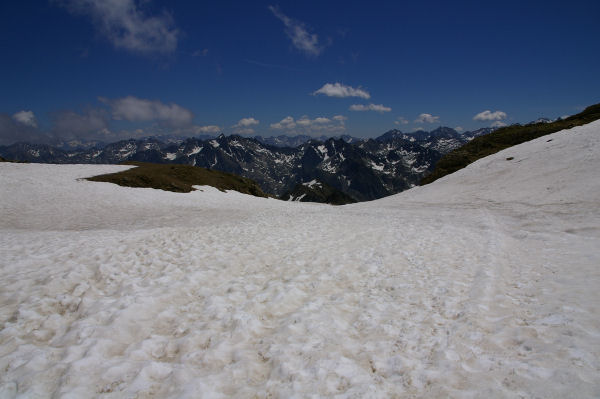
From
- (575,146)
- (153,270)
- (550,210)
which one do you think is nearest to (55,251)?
(153,270)

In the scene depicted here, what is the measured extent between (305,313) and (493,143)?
65.4 m

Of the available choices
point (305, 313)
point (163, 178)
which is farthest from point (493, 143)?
point (305, 313)

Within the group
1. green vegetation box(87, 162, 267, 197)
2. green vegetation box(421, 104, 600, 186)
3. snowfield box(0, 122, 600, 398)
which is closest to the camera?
snowfield box(0, 122, 600, 398)

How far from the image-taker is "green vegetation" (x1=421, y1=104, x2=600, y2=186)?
4996cm

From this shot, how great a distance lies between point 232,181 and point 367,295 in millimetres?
63397

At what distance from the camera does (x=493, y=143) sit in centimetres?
5644

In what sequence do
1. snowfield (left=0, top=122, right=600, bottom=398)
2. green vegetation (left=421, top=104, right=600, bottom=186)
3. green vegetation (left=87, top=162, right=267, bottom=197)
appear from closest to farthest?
snowfield (left=0, top=122, right=600, bottom=398) → green vegetation (left=87, top=162, right=267, bottom=197) → green vegetation (left=421, top=104, right=600, bottom=186)

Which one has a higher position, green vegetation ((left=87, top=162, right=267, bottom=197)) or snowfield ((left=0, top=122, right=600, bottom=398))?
green vegetation ((left=87, top=162, right=267, bottom=197))

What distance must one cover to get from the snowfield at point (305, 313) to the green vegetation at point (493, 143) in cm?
3786

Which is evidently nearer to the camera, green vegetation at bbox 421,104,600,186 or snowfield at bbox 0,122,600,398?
snowfield at bbox 0,122,600,398

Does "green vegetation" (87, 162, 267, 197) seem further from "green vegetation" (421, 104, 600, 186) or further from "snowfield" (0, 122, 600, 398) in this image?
"green vegetation" (421, 104, 600, 186)

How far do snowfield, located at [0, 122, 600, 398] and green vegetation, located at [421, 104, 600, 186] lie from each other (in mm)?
37862

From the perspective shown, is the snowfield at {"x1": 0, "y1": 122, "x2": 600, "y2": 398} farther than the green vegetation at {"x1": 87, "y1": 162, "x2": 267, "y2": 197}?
No

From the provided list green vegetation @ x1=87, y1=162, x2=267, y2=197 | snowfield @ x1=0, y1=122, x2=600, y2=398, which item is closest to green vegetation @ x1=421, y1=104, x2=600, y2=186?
snowfield @ x1=0, y1=122, x2=600, y2=398
